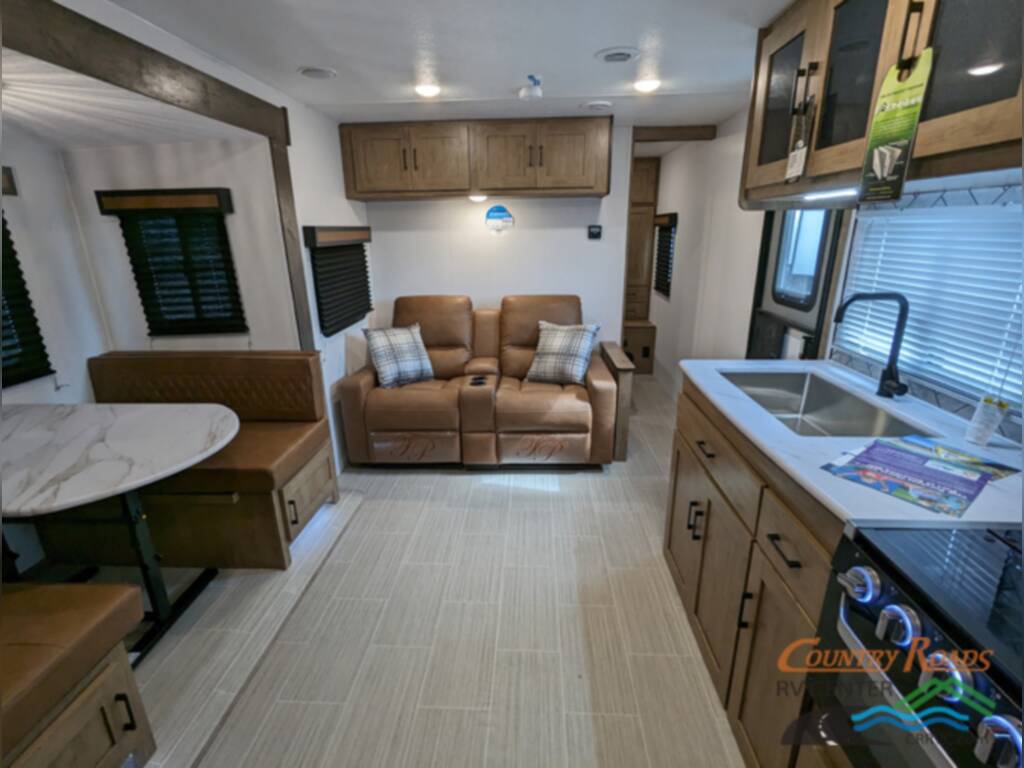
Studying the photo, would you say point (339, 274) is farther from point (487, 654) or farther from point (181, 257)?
point (487, 654)

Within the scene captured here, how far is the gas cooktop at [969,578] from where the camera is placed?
2.37 feet

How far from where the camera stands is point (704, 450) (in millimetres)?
1744

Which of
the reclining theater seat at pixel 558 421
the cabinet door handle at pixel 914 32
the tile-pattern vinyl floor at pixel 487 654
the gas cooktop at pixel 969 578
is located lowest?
the tile-pattern vinyl floor at pixel 487 654

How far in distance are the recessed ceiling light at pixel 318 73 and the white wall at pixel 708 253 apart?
2350 millimetres

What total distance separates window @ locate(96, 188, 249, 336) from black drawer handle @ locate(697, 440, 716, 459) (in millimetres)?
2481

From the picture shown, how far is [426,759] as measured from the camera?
1505mm

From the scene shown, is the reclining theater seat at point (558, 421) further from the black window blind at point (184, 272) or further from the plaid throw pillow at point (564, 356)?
the black window blind at point (184, 272)

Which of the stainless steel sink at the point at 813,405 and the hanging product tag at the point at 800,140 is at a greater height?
the hanging product tag at the point at 800,140

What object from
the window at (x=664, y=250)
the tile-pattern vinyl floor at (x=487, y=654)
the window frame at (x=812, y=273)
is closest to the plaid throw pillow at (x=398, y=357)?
the tile-pattern vinyl floor at (x=487, y=654)

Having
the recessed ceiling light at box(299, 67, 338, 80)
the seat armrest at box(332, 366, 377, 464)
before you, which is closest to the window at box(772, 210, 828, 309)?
the recessed ceiling light at box(299, 67, 338, 80)

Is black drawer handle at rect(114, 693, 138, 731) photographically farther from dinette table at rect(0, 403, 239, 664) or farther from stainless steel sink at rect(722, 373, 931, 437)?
stainless steel sink at rect(722, 373, 931, 437)

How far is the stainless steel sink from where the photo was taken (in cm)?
164

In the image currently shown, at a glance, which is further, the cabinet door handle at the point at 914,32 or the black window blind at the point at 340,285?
the black window blind at the point at 340,285

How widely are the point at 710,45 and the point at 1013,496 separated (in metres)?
1.92
